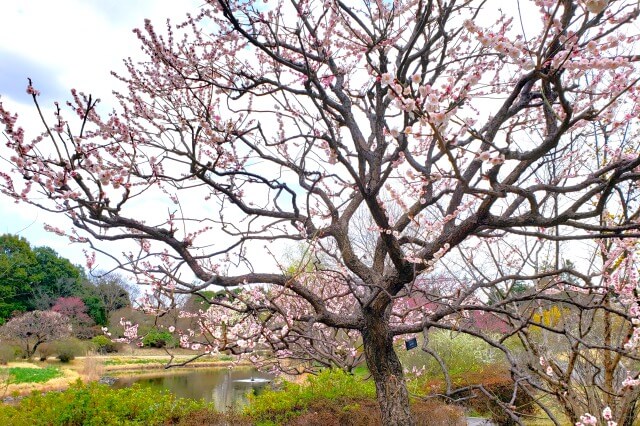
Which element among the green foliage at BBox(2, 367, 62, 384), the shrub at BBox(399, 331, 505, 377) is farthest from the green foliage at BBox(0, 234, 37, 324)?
the shrub at BBox(399, 331, 505, 377)

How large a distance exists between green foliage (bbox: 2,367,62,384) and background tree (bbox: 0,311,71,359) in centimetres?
415

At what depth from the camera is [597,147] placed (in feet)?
16.0

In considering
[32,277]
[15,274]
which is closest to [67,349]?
[15,274]

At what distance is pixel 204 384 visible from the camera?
15.9 m

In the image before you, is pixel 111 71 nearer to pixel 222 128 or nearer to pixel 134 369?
pixel 222 128

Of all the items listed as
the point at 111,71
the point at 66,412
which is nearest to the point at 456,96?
the point at 111,71

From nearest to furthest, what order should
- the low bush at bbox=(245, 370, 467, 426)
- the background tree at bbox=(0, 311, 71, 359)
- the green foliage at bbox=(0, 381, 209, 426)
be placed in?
the green foliage at bbox=(0, 381, 209, 426) < the low bush at bbox=(245, 370, 467, 426) < the background tree at bbox=(0, 311, 71, 359)

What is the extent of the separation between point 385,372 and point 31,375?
15215mm

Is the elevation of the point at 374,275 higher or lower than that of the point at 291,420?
higher

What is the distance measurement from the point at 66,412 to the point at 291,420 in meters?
2.21

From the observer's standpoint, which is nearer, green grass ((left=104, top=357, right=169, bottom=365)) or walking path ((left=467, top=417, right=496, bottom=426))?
walking path ((left=467, top=417, right=496, bottom=426))

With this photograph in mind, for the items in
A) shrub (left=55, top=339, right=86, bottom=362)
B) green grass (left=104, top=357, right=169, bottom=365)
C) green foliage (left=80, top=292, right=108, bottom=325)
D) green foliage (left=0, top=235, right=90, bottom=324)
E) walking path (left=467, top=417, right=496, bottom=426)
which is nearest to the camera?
walking path (left=467, top=417, right=496, bottom=426)

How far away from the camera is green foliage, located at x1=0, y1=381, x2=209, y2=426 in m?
3.96

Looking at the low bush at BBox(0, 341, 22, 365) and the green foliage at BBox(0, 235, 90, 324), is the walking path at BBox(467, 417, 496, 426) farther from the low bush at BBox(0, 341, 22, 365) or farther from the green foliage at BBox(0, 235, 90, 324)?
the green foliage at BBox(0, 235, 90, 324)
